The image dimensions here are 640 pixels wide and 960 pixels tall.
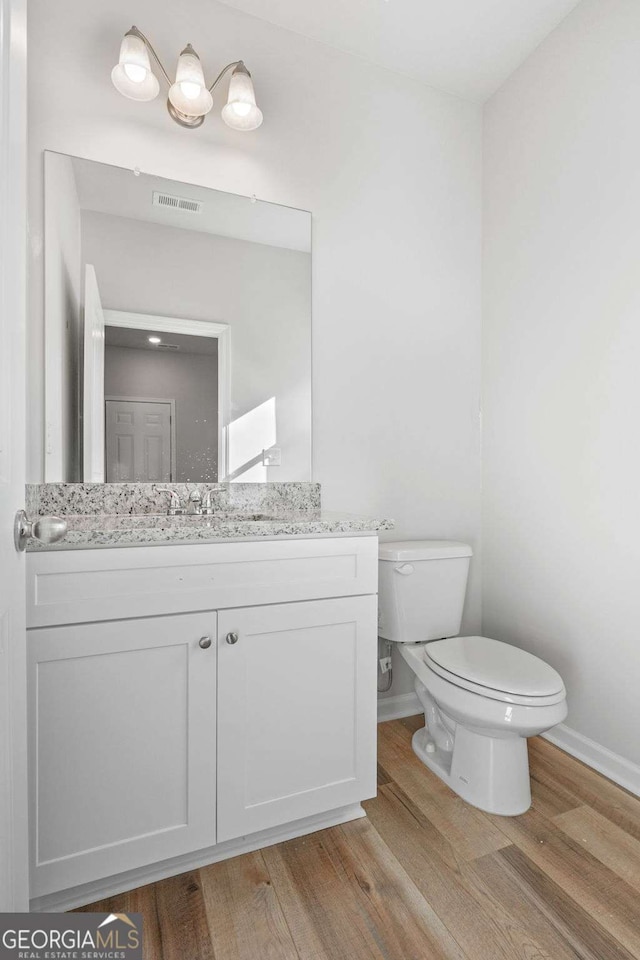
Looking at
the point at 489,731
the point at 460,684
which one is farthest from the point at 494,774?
the point at 460,684

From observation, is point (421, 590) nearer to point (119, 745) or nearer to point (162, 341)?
point (119, 745)

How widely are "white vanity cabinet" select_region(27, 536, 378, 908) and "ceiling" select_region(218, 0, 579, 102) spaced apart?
1.85 meters

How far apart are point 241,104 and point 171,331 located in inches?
30.2

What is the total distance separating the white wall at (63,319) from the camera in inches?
61.3

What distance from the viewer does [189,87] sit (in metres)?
1.62

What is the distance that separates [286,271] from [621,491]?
1381 mm

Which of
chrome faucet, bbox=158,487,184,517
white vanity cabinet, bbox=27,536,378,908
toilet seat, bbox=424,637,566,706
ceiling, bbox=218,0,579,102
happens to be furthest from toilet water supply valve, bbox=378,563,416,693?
ceiling, bbox=218,0,579,102

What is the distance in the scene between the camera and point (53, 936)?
85cm

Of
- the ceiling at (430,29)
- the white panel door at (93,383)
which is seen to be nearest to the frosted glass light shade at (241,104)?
the ceiling at (430,29)

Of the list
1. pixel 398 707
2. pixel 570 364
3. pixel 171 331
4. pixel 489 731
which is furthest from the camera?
pixel 398 707

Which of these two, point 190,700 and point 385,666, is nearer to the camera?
point 190,700

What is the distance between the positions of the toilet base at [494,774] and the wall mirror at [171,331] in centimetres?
106

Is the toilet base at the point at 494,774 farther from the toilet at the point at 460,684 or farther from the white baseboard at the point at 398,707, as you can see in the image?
the white baseboard at the point at 398,707

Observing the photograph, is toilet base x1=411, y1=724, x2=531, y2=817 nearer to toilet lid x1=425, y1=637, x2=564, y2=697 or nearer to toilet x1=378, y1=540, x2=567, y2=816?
toilet x1=378, y1=540, x2=567, y2=816
